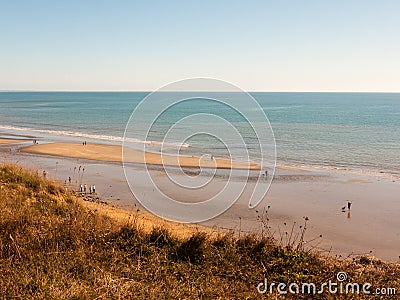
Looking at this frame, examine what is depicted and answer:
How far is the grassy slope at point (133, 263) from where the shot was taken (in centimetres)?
502

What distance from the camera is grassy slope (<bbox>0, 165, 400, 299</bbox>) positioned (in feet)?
16.5

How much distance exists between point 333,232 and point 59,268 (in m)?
14.3

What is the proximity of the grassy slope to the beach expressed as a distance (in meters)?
5.27

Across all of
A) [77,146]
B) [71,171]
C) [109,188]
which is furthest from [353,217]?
[77,146]

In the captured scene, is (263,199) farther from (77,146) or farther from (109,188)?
(77,146)
